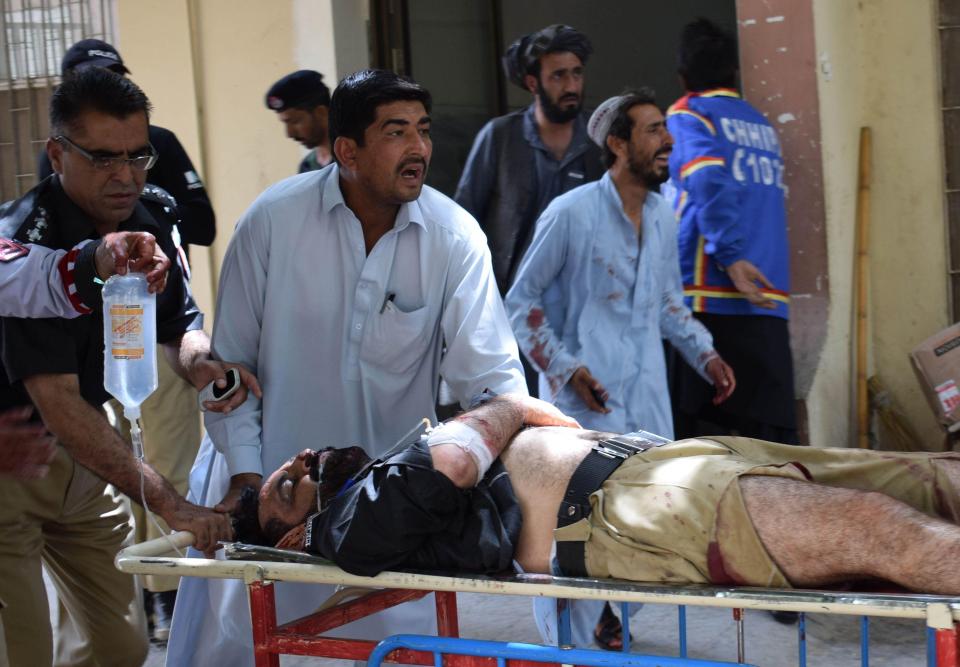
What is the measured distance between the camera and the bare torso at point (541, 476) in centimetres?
291

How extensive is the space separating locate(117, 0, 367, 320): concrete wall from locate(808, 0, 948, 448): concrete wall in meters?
2.42

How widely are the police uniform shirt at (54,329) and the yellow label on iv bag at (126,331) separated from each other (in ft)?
0.74

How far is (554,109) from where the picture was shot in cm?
515

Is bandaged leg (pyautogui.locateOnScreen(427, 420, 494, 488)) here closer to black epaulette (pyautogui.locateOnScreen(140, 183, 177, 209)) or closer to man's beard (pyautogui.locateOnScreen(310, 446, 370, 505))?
man's beard (pyautogui.locateOnScreen(310, 446, 370, 505))

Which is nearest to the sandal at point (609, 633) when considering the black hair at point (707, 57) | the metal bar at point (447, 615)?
the metal bar at point (447, 615)

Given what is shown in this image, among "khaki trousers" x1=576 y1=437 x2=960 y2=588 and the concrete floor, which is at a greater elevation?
"khaki trousers" x1=576 y1=437 x2=960 y2=588

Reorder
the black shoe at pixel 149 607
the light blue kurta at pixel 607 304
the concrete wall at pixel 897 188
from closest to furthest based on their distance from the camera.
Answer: the light blue kurta at pixel 607 304 → the black shoe at pixel 149 607 → the concrete wall at pixel 897 188

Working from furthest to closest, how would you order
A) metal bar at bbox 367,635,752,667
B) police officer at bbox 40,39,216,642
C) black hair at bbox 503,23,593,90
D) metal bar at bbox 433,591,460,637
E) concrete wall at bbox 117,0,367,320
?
concrete wall at bbox 117,0,367,320 < black hair at bbox 503,23,593,90 < police officer at bbox 40,39,216,642 < metal bar at bbox 433,591,460,637 < metal bar at bbox 367,635,752,667

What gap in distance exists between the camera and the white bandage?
9.59 ft

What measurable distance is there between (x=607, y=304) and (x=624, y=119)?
0.67m

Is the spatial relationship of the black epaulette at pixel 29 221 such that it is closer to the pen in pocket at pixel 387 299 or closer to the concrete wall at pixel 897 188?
the pen in pocket at pixel 387 299

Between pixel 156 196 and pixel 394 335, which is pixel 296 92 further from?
pixel 394 335

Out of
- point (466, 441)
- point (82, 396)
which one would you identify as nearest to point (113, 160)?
point (82, 396)

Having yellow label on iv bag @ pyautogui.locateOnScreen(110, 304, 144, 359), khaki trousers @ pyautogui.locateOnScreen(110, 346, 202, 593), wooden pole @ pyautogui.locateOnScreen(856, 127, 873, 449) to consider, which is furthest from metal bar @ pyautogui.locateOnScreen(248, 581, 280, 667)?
wooden pole @ pyautogui.locateOnScreen(856, 127, 873, 449)
